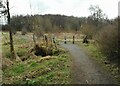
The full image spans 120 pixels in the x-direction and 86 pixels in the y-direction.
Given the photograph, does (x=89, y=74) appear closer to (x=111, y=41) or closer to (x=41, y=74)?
(x=111, y=41)

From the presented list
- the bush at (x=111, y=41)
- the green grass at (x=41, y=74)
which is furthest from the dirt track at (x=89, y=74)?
the bush at (x=111, y=41)

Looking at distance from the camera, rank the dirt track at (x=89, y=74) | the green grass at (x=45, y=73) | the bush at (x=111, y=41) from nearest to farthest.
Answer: the dirt track at (x=89, y=74) → the green grass at (x=45, y=73) → the bush at (x=111, y=41)

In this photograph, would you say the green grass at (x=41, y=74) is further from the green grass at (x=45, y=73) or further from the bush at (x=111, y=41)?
the bush at (x=111, y=41)

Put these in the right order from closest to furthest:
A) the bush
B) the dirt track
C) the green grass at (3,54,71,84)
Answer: the dirt track < the green grass at (3,54,71,84) < the bush

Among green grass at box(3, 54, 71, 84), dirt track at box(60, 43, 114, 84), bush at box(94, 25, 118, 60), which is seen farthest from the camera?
bush at box(94, 25, 118, 60)

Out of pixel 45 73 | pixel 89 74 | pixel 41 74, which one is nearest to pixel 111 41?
pixel 89 74

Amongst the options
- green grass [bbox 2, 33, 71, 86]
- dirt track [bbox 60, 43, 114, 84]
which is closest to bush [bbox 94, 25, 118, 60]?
dirt track [bbox 60, 43, 114, 84]

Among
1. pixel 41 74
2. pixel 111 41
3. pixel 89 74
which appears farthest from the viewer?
pixel 41 74

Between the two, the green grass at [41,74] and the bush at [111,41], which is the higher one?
the bush at [111,41]

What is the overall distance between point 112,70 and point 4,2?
16765 millimetres

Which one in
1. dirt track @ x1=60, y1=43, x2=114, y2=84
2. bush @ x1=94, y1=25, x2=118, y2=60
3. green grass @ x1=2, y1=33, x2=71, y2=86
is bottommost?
green grass @ x1=2, y1=33, x2=71, y2=86

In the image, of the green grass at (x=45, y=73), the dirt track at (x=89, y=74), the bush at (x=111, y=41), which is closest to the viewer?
the dirt track at (x=89, y=74)

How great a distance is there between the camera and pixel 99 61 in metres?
25.1

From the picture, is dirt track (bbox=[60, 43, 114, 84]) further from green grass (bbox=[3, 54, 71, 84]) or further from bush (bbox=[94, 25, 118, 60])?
bush (bbox=[94, 25, 118, 60])
